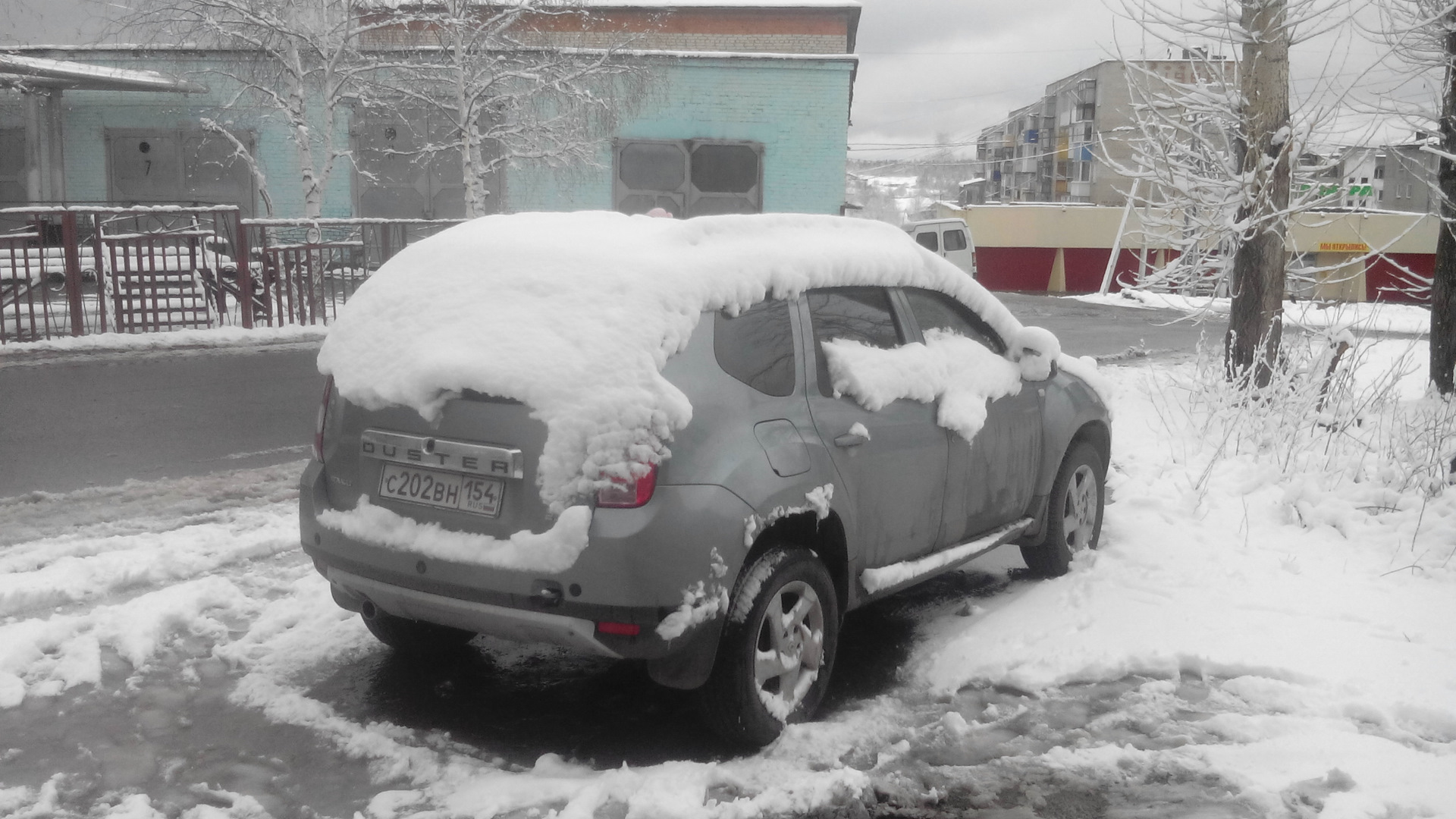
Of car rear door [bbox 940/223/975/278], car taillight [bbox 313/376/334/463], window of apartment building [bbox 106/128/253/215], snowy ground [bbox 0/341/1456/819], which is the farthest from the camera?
car rear door [bbox 940/223/975/278]

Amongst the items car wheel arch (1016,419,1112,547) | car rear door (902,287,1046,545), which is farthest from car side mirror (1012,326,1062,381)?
car wheel arch (1016,419,1112,547)

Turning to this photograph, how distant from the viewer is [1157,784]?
12.3 ft

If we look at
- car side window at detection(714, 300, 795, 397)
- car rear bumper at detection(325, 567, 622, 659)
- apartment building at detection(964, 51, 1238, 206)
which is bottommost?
car rear bumper at detection(325, 567, 622, 659)

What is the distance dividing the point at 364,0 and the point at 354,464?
Answer: 20.5 metres

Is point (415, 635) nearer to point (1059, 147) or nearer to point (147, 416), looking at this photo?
point (147, 416)

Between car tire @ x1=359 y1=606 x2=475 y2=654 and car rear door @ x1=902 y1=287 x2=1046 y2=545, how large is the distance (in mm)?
1990

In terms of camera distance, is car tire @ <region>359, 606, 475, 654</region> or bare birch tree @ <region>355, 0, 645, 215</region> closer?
car tire @ <region>359, 606, 475, 654</region>

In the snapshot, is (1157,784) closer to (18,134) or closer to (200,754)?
(200,754)

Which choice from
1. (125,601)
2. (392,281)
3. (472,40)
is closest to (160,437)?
(125,601)

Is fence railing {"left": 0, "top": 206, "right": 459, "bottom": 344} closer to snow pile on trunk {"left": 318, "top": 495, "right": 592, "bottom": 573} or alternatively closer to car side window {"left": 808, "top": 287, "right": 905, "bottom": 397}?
snow pile on trunk {"left": 318, "top": 495, "right": 592, "bottom": 573}

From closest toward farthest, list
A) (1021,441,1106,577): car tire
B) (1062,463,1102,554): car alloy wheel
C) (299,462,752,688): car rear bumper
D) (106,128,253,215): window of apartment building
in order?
(299,462,752,688): car rear bumper < (1021,441,1106,577): car tire < (1062,463,1102,554): car alloy wheel < (106,128,253,215): window of apartment building

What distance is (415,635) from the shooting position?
182 inches

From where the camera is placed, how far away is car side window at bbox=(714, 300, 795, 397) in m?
3.83

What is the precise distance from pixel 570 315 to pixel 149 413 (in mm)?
7670
